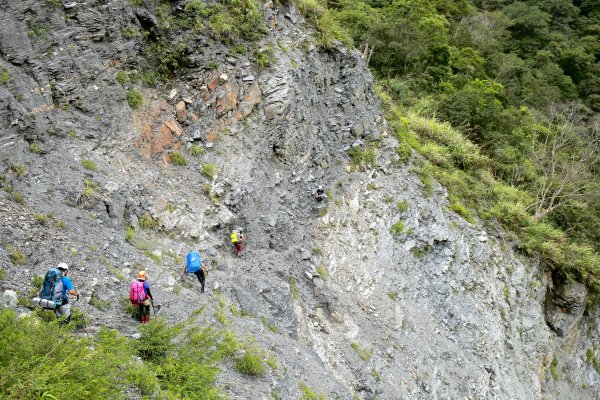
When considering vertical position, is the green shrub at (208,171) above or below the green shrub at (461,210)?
above

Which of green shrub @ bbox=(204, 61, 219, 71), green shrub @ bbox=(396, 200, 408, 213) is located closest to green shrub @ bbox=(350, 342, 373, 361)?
green shrub @ bbox=(396, 200, 408, 213)

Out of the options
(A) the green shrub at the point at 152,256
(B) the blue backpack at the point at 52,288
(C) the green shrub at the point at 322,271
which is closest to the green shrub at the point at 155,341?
(B) the blue backpack at the point at 52,288

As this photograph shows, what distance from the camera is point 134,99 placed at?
1236 cm

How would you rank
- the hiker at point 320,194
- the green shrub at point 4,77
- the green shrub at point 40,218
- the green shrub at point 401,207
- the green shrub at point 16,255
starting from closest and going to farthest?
the green shrub at point 16,255
the green shrub at point 40,218
the green shrub at point 4,77
the hiker at point 320,194
the green shrub at point 401,207

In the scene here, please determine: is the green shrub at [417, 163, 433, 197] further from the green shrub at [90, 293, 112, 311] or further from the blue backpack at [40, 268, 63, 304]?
the blue backpack at [40, 268, 63, 304]

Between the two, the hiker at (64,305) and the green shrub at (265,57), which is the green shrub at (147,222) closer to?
the hiker at (64,305)

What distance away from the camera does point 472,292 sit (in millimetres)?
16625

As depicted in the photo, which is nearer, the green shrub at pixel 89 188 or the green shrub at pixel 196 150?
the green shrub at pixel 89 188

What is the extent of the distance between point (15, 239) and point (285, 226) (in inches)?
269

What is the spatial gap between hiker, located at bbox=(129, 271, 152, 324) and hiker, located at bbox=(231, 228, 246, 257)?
366cm

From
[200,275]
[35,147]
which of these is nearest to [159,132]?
[35,147]

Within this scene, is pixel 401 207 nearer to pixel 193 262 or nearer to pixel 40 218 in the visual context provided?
pixel 193 262

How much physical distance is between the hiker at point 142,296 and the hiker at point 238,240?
12.0 ft

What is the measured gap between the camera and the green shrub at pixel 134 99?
1233 cm
